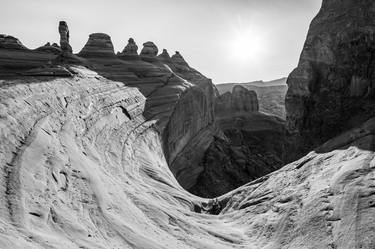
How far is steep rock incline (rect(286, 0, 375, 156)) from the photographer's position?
21078 millimetres

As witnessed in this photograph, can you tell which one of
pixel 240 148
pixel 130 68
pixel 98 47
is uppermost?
pixel 98 47

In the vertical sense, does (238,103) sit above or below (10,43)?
below

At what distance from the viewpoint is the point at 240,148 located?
169 feet

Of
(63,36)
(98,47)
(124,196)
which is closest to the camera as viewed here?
(124,196)

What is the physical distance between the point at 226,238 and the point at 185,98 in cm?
2565

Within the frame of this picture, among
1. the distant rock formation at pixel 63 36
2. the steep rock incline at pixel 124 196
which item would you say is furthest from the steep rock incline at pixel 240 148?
the distant rock formation at pixel 63 36

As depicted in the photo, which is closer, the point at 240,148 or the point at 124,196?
the point at 124,196

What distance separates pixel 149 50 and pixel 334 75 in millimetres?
27926

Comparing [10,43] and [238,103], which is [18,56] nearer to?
[10,43]

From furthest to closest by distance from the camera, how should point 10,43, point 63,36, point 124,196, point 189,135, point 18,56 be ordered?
point 189,135, point 63,36, point 10,43, point 18,56, point 124,196

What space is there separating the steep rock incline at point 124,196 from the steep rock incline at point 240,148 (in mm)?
11770

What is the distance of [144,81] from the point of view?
114 ft

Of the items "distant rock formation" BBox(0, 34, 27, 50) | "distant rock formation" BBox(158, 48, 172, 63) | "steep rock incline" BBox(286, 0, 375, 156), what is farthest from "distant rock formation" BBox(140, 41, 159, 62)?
"steep rock incline" BBox(286, 0, 375, 156)

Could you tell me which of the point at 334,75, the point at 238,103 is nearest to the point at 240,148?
the point at 238,103
